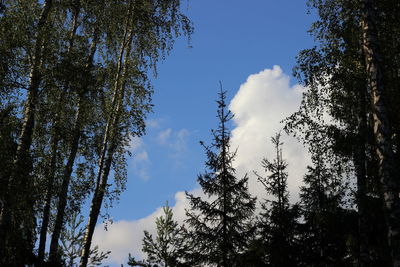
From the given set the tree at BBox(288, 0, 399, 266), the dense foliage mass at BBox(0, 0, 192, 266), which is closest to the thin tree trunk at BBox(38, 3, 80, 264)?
the dense foliage mass at BBox(0, 0, 192, 266)

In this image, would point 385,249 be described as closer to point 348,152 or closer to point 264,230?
point 348,152

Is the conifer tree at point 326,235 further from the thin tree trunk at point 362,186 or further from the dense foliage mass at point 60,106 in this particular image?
the dense foliage mass at point 60,106

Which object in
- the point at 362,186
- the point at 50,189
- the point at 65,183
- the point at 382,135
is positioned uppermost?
the point at 65,183

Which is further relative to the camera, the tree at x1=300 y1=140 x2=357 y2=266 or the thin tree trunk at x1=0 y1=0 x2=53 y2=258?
the tree at x1=300 y1=140 x2=357 y2=266

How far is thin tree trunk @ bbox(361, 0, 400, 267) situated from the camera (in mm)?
7008

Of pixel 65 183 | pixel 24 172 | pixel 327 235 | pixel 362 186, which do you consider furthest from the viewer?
pixel 327 235

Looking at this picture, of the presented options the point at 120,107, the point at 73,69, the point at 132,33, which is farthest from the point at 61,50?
the point at 132,33

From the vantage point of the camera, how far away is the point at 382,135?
7598 mm

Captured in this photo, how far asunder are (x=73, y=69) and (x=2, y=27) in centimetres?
192

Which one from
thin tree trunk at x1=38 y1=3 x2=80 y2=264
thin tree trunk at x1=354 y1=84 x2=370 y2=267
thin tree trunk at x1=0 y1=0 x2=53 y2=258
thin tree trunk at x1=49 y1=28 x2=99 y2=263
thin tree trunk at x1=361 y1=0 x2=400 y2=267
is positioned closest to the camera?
thin tree trunk at x1=361 y1=0 x2=400 y2=267

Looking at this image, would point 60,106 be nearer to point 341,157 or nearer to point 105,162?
point 105,162

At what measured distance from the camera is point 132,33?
15.9 metres

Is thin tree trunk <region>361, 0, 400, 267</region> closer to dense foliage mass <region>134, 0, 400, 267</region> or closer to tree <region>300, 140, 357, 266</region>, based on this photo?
dense foliage mass <region>134, 0, 400, 267</region>

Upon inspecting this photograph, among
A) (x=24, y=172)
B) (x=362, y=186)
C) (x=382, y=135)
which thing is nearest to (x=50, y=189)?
(x=24, y=172)
